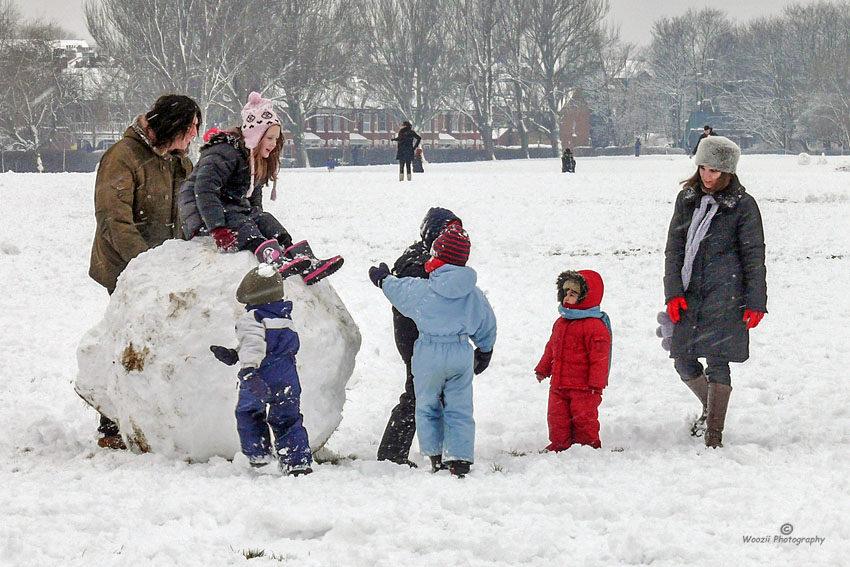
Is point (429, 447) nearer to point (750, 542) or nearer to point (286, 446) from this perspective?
point (286, 446)

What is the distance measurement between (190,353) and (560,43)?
191 ft

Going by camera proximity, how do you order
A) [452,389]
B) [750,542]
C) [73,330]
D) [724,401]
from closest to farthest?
1. [750,542]
2. [452,389]
3. [724,401]
4. [73,330]

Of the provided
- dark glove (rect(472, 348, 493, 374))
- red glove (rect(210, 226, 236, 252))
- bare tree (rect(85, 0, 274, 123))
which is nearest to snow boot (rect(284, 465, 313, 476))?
dark glove (rect(472, 348, 493, 374))

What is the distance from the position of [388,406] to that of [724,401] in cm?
251

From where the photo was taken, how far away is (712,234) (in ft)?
17.6

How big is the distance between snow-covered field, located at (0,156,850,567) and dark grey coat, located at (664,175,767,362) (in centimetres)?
61

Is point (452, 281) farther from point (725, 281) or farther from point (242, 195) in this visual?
point (725, 281)

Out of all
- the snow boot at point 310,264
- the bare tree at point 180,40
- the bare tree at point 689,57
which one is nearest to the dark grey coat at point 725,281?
the snow boot at point 310,264

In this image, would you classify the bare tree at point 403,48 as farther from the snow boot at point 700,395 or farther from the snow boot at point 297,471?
the snow boot at point 297,471

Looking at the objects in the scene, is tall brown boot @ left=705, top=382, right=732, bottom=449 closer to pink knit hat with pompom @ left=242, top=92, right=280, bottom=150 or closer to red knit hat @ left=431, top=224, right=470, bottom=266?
red knit hat @ left=431, top=224, right=470, bottom=266

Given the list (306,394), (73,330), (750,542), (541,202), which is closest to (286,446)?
(306,394)

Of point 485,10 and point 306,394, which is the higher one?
point 485,10

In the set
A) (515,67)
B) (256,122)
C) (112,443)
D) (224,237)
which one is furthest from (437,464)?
(515,67)

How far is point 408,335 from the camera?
5.24 m
